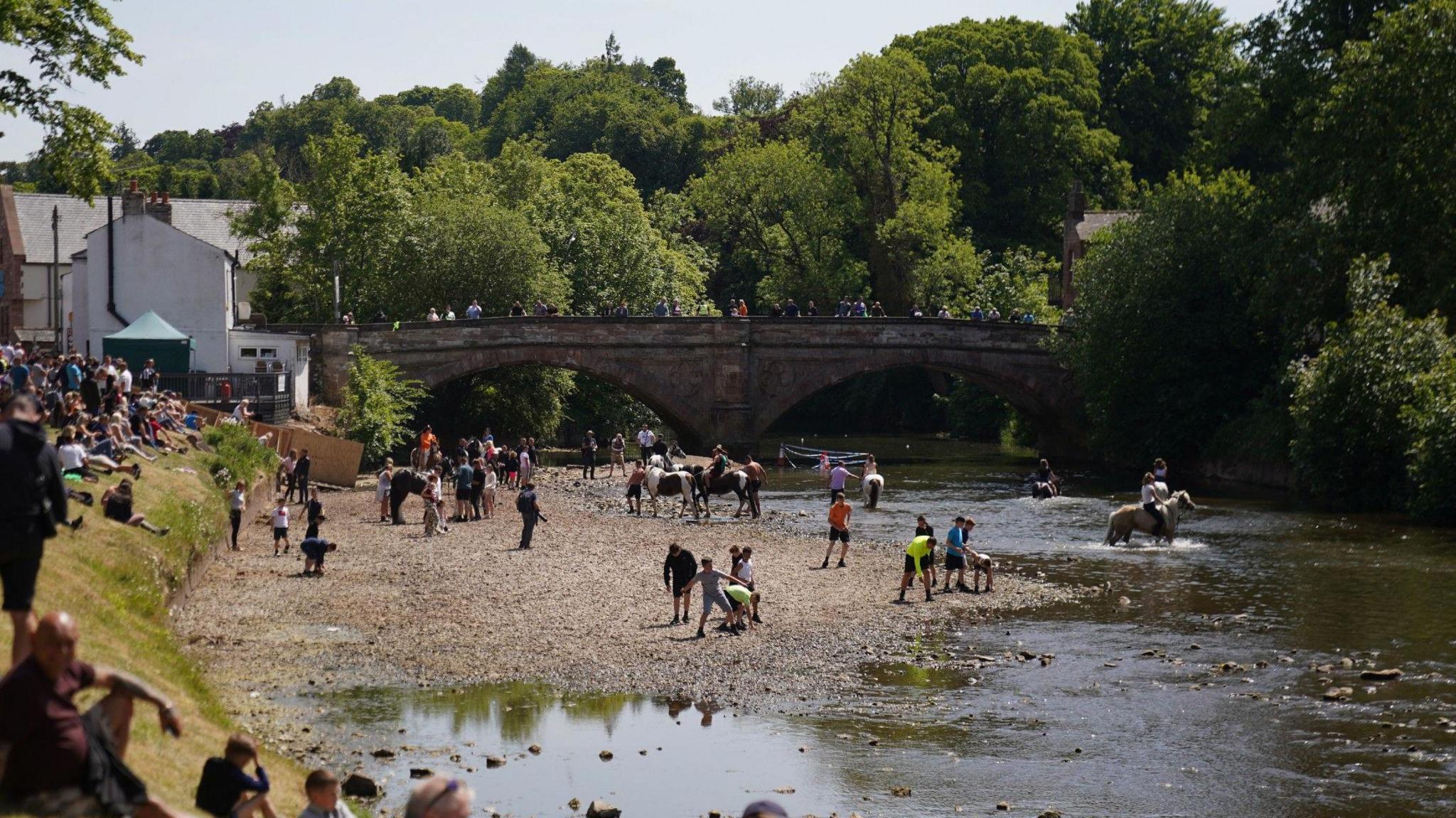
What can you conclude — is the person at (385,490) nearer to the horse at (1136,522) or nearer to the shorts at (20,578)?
→ the horse at (1136,522)

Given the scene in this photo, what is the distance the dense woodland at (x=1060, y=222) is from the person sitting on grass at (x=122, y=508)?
1053 centimetres

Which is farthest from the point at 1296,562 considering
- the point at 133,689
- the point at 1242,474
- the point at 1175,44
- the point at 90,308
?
the point at 1175,44

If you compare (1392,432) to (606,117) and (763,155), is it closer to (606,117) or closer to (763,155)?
(763,155)

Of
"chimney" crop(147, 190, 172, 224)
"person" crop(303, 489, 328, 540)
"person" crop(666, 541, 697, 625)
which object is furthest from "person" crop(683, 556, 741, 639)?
"chimney" crop(147, 190, 172, 224)

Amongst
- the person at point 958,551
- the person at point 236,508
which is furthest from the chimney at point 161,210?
the person at point 958,551

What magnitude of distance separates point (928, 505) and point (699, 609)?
20963 mm

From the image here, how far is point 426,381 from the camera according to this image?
197ft

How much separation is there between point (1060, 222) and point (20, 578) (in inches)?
3126

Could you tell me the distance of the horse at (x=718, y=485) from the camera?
44688 mm

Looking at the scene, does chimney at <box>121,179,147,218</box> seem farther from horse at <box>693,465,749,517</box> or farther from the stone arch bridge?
horse at <box>693,465,749,517</box>

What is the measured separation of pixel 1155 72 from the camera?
93.2 m

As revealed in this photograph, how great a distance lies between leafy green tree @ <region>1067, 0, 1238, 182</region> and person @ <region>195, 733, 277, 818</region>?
277 feet

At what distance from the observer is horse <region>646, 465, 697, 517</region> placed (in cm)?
4569

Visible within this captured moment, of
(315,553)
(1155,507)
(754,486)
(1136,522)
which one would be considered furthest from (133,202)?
(1155,507)
